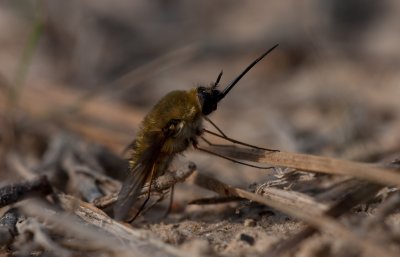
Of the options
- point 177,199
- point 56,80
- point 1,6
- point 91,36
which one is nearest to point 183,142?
point 177,199

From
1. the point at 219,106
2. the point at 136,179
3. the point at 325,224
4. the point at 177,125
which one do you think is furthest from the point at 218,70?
the point at 325,224

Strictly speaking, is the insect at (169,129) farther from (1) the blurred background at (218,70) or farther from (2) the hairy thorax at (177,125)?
(1) the blurred background at (218,70)

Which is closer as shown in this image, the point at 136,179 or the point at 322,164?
the point at 322,164

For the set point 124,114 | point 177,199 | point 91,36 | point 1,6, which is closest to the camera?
point 177,199

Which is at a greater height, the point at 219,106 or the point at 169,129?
the point at 219,106

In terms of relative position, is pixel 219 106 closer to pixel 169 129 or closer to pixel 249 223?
pixel 169 129

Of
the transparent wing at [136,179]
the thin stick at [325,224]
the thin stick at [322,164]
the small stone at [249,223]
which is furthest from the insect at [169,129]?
the small stone at [249,223]

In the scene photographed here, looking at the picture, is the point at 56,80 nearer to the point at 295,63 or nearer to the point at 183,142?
the point at 295,63
